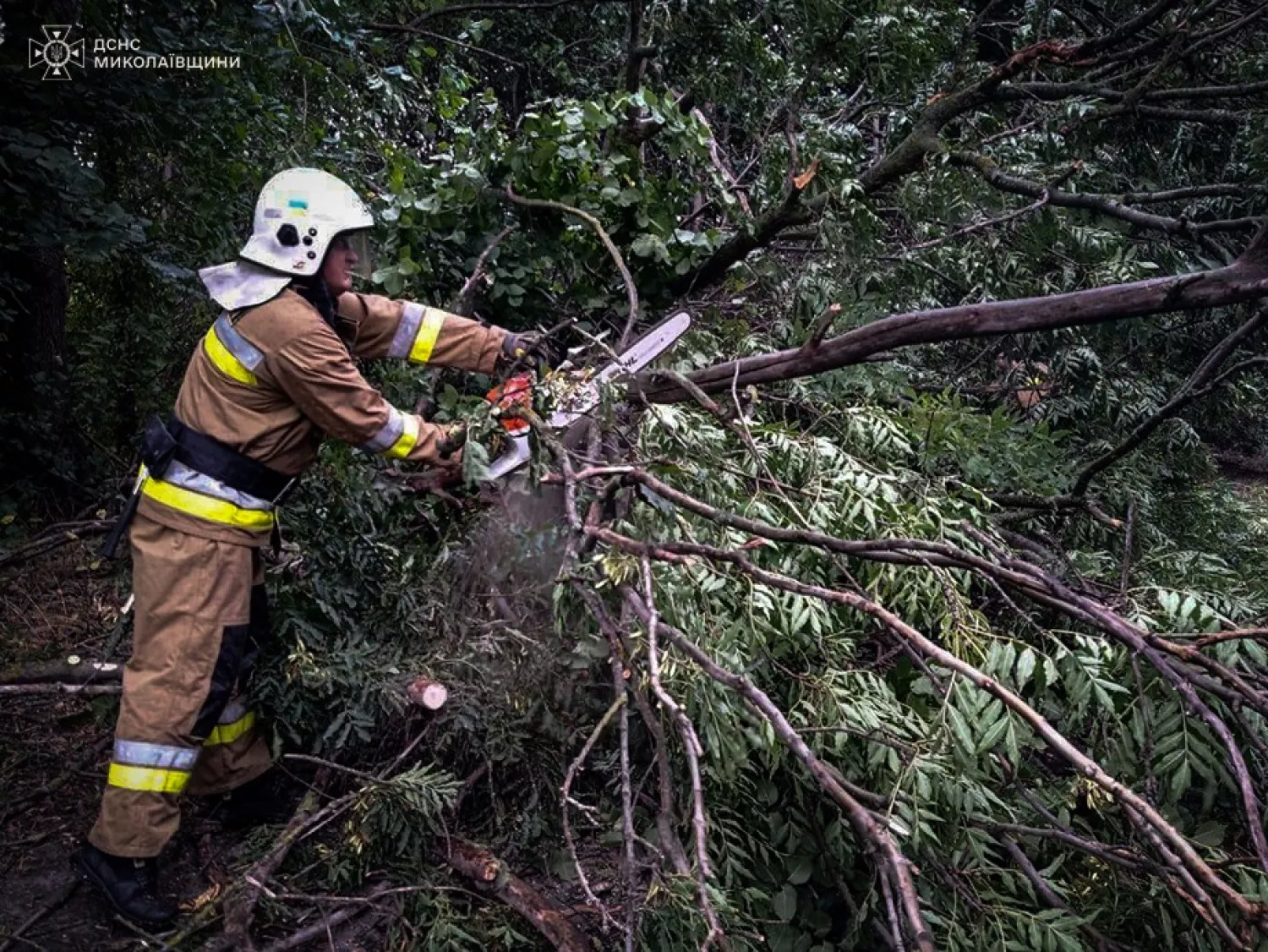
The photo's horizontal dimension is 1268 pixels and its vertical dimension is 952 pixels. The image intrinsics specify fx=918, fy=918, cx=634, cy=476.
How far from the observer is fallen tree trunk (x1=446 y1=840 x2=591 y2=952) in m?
2.05

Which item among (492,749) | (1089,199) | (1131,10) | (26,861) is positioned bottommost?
(26,861)

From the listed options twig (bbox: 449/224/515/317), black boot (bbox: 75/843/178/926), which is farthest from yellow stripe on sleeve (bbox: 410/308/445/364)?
black boot (bbox: 75/843/178/926)

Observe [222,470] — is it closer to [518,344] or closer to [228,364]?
[228,364]

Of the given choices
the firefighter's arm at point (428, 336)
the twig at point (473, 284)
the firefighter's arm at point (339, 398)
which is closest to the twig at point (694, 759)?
the firefighter's arm at point (339, 398)

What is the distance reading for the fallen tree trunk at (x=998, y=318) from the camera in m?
2.13

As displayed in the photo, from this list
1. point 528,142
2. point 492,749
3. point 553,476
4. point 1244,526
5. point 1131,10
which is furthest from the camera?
point 1244,526

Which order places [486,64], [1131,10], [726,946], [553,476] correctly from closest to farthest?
[726,946] → [553,476] → [1131,10] → [486,64]

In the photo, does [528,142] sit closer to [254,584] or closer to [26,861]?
[254,584]

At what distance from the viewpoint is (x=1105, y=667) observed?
1897 millimetres

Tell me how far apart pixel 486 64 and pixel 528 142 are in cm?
409

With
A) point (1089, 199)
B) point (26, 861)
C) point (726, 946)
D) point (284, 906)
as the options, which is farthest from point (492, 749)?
point (1089, 199)

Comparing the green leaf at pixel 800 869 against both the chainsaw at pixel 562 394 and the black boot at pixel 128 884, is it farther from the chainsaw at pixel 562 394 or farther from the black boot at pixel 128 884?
the black boot at pixel 128 884

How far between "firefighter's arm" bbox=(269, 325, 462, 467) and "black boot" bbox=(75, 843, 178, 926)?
121 centimetres

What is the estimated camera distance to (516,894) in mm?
2174
